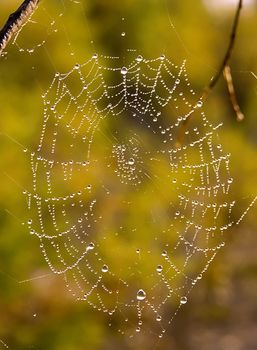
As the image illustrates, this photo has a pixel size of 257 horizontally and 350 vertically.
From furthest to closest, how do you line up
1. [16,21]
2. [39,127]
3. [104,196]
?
[104,196], [39,127], [16,21]

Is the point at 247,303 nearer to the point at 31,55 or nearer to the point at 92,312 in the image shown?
the point at 92,312

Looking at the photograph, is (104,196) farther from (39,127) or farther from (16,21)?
(16,21)

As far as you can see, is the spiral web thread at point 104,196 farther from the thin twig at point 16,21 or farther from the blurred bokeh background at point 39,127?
the thin twig at point 16,21

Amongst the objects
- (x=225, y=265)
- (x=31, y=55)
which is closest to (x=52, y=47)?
(x=31, y=55)

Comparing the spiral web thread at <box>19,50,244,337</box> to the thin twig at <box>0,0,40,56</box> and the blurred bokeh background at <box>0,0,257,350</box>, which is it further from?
the thin twig at <box>0,0,40,56</box>

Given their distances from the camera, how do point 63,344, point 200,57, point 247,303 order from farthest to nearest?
1. point 247,303
2. point 200,57
3. point 63,344

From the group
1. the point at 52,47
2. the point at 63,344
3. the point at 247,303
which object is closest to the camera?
the point at 63,344

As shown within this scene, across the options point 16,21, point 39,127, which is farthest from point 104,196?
point 16,21

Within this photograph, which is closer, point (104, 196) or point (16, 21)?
point (16, 21)
